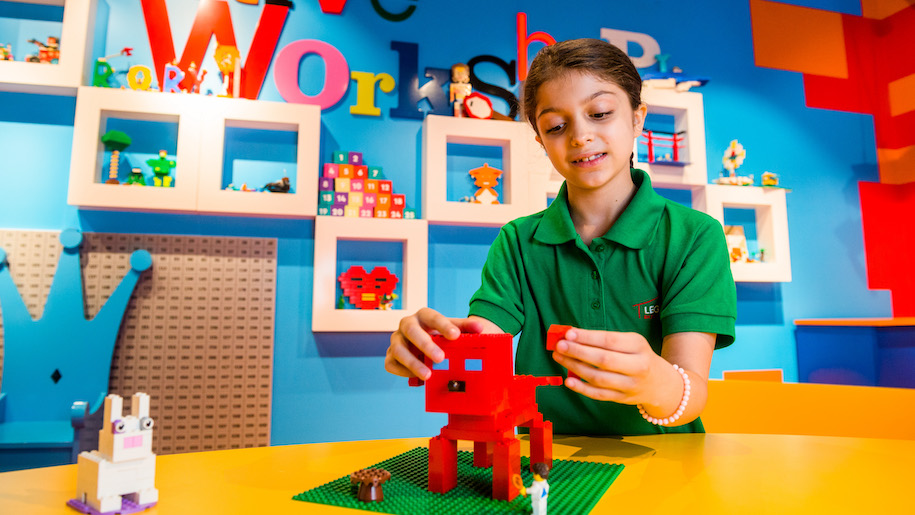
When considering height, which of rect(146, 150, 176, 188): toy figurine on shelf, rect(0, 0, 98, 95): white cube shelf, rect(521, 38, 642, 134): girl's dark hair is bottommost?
rect(521, 38, 642, 134): girl's dark hair

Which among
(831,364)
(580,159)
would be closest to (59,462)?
(580,159)

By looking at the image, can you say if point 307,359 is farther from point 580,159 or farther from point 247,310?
point 580,159

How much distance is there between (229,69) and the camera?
1.96m

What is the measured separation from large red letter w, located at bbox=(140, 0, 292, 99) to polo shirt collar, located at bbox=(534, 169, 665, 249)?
1437 mm

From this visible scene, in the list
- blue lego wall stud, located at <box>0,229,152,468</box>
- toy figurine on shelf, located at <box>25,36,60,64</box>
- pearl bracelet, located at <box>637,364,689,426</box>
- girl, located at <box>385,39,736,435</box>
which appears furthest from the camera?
toy figurine on shelf, located at <box>25,36,60,64</box>

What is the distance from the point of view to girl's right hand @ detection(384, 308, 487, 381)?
553 millimetres

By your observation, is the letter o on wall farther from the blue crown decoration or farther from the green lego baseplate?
the green lego baseplate

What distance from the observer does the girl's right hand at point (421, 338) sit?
21.8 inches

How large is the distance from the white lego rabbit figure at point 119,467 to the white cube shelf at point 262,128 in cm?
148

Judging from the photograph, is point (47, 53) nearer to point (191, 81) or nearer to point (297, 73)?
point (191, 81)

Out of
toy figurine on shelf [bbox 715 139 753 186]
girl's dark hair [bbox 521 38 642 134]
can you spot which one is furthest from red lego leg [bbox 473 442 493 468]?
toy figurine on shelf [bbox 715 139 753 186]

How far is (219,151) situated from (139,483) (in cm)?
160

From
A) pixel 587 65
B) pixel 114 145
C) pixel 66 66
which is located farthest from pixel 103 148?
pixel 587 65

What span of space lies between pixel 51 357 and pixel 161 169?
0.68 m
